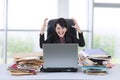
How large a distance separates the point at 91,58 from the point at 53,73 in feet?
1.15

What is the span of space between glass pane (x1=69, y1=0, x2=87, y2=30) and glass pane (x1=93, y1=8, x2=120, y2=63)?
0.21 meters

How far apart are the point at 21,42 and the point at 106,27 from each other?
1.68 metres

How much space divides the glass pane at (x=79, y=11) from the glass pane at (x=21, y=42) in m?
0.82

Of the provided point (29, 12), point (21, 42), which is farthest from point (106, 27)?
point (21, 42)

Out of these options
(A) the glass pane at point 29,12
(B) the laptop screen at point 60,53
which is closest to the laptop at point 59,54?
(B) the laptop screen at point 60,53

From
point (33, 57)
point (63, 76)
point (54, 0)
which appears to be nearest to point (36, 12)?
point (54, 0)

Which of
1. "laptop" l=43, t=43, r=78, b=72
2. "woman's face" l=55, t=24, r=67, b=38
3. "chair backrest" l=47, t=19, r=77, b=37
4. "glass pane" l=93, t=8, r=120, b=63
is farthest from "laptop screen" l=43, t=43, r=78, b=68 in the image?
"glass pane" l=93, t=8, r=120, b=63

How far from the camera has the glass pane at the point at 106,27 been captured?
4883mm

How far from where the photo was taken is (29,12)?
4742 mm

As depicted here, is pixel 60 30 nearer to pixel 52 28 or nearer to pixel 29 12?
pixel 52 28

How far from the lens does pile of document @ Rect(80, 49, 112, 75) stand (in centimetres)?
206

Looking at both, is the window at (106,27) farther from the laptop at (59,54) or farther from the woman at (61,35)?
the laptop at (59,54)

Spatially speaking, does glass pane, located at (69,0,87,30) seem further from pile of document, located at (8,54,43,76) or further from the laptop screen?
the laptop screen

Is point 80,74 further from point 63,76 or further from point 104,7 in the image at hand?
point 104,7
